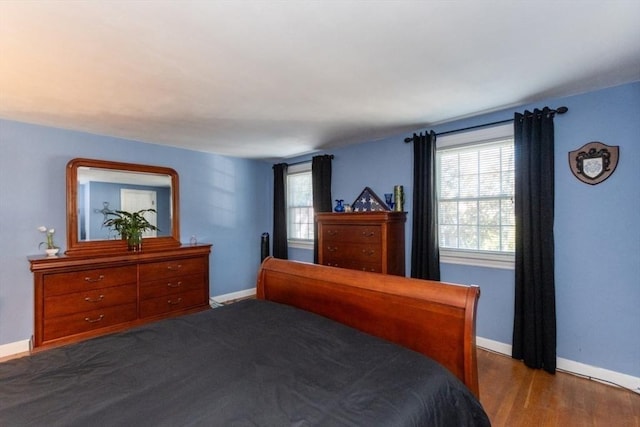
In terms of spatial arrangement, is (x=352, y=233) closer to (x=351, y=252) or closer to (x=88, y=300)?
(x=351, y=252)

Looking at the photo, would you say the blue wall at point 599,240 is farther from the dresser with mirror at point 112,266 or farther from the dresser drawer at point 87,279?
the dresser drawer at point 87,279

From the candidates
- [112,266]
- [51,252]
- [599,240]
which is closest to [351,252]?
[599,240]

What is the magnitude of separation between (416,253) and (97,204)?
3848mm

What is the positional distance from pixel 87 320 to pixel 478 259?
411 cm

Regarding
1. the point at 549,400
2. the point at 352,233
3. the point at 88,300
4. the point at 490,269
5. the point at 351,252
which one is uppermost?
the point at 352,233

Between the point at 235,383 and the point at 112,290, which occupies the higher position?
the point at 235,383

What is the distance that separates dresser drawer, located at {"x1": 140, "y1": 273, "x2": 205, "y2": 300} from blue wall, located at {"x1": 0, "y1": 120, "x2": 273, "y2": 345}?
2.22 feet

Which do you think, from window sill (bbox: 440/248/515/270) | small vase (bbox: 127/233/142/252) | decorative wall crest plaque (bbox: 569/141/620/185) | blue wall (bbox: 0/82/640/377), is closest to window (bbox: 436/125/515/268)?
window sill (bbox: 440/248/515/270)

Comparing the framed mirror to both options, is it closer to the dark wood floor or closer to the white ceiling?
the white ceiling

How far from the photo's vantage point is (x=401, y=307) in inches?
66.2

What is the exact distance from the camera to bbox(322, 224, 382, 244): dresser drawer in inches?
128

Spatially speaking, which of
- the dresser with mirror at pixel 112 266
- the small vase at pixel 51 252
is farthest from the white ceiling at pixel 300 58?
the small vase at pixel 51 252

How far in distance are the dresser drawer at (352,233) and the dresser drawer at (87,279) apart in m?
2.31

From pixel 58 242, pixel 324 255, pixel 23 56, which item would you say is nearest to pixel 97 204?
pixel 58 242
